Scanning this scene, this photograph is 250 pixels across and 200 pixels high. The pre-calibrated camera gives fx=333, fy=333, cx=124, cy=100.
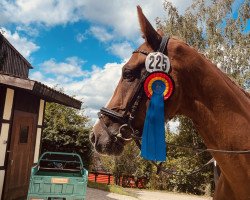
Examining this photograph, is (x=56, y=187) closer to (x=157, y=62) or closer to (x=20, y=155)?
(x=20, y=155)

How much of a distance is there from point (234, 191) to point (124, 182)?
18.9 metres

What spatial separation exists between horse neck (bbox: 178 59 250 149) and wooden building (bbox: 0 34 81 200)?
5.80 meters

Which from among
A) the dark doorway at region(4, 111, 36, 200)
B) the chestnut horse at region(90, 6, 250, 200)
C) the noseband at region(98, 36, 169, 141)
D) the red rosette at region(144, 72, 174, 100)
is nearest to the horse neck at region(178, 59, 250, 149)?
the chestnut horse at region(90, 6, 250, 200)

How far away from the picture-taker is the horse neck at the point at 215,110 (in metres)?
2.37

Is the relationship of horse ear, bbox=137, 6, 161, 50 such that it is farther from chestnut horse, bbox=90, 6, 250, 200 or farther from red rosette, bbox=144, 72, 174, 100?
red rosette, bbox=144, 72, 174, 100

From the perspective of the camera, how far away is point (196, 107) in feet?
7.93

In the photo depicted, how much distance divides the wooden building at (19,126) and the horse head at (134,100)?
5.55 m

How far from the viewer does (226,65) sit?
69.6 feet

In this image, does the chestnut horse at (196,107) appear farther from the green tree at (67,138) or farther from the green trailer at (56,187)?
Answer: the green tree at (67,138)

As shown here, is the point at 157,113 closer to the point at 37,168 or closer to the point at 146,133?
the point at 146,133

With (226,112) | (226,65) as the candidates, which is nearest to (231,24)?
(226,65)

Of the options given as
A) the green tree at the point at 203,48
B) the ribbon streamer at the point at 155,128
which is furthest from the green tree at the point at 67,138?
the ribbon streamer at the point at 155,128

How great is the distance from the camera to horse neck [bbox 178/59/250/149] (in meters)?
2.37

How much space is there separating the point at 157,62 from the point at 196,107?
433 millimetres
